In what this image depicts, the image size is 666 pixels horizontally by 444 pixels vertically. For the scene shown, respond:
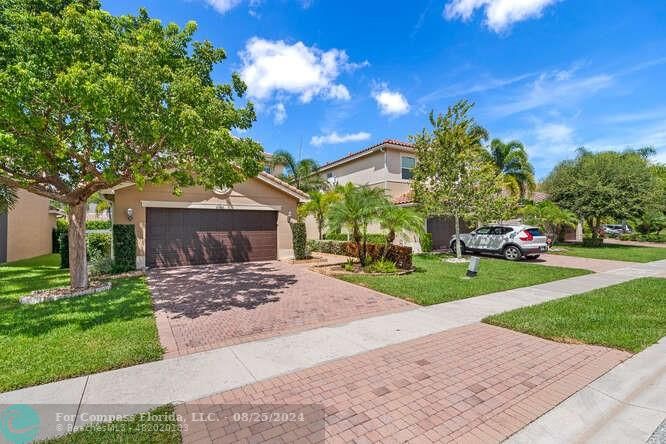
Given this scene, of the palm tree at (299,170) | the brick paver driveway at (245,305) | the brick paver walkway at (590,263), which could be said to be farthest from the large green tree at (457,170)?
the palm tree at (299,170)

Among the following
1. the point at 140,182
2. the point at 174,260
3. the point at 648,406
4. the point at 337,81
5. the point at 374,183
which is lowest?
the point at 648,406

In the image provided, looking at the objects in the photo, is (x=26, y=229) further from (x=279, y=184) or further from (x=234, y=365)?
(x=234, y=365)

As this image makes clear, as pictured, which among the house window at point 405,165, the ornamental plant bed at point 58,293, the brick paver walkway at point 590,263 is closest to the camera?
the ornamental plant bed at point 58,293

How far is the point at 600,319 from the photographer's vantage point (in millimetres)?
6328

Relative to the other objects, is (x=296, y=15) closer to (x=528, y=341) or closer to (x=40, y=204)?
(x=528, y=341)

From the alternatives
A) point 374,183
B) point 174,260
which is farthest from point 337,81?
point 174,260

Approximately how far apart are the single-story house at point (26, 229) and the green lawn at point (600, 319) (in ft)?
66.7

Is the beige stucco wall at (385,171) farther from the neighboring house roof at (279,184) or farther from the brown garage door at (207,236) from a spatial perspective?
the brown garage door at (207,236)

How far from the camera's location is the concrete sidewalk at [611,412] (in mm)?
3025

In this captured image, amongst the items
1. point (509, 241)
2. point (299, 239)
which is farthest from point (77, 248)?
point (509, 241)

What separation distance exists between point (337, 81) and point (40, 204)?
1969cm

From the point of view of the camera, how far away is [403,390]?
375cm

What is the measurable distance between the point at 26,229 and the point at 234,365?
2042 cm

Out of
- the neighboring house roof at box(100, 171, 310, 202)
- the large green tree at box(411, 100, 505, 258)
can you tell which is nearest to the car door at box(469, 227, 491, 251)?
the large green tree at box(411, 100, 505, 258)
